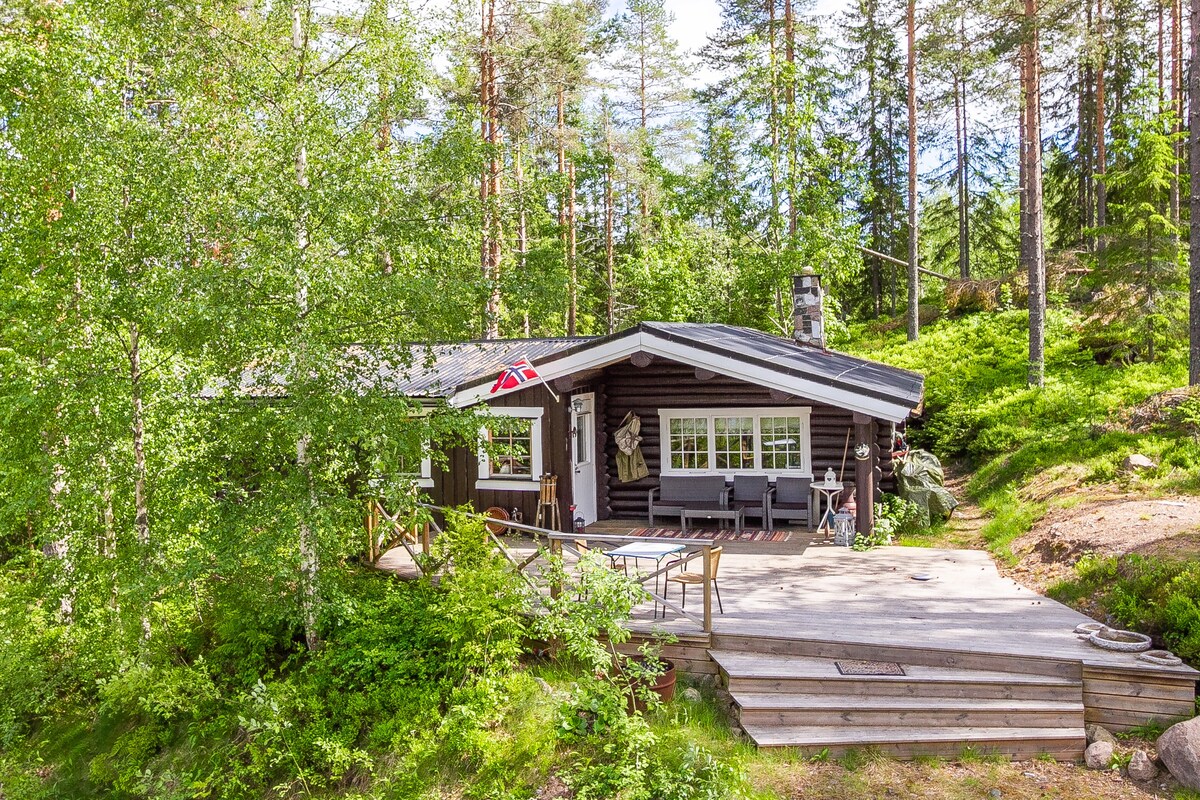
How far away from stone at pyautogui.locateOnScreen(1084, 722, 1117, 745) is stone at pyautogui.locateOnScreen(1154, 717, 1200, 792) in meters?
0.38

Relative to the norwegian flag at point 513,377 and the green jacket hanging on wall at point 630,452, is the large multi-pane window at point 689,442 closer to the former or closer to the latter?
the green jacket hanging on wall at point 630,452

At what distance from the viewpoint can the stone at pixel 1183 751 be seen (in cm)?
573

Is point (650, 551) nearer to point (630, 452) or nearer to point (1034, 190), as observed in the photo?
point (630, 452)

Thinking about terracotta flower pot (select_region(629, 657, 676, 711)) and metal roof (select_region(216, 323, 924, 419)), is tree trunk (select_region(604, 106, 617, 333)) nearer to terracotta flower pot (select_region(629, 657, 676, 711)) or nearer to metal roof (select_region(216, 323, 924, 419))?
metal roof (select_region(216, 323, 924, 419))

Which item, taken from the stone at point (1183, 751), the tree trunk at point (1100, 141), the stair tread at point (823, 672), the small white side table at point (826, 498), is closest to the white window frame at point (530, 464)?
the small white side table at point (826, 498)

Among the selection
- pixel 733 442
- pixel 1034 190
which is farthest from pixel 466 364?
pixel 1034 190

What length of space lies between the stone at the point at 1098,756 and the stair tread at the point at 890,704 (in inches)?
11.5

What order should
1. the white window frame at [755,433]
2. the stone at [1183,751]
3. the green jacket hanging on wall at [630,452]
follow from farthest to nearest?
the green jacket hanging on wall at [630,452], the white window frame at [755,433], the stone at [1183,751]

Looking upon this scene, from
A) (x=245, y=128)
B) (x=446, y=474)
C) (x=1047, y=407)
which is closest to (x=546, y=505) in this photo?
(x=446, y=474)

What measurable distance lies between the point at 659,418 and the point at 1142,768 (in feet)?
26.8

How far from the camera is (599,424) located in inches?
521

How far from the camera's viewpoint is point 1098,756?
20.5 feet

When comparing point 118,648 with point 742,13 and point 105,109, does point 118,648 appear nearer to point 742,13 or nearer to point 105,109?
point 105,109

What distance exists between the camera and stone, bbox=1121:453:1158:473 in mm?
11405
